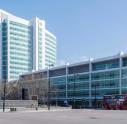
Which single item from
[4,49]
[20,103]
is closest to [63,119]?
[20,103]

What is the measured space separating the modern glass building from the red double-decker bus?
41204 mm

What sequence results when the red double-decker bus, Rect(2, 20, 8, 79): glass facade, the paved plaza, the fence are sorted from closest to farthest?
the paved plaza < the red double-decker bus < the fence < Rect(2, 20, 8, 79): glass facade

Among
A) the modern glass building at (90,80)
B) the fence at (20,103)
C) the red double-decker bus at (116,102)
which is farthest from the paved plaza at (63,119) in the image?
the modern glass building at (90,80)

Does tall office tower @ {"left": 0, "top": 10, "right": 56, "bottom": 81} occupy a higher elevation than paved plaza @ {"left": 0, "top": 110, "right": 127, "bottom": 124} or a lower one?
higher

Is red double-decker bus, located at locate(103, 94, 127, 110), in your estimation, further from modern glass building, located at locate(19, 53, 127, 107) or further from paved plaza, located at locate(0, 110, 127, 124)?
modern glass building, located at locate(19, 53, 127, 107)

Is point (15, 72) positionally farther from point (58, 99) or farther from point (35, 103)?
point (35, 103)

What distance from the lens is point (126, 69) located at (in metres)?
118

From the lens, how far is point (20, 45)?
179 metres

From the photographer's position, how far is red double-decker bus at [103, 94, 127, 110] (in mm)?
67500

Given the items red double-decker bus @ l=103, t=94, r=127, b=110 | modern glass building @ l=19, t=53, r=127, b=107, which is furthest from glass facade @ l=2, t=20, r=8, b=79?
red double-decker bus @ l=103, t=94, r=127, b=110

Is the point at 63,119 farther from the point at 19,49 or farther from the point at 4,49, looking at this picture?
the point at 19,49

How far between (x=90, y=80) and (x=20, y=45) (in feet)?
182

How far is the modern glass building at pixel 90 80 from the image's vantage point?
121 m

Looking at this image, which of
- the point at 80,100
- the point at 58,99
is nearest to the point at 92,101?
the point at 80,100
